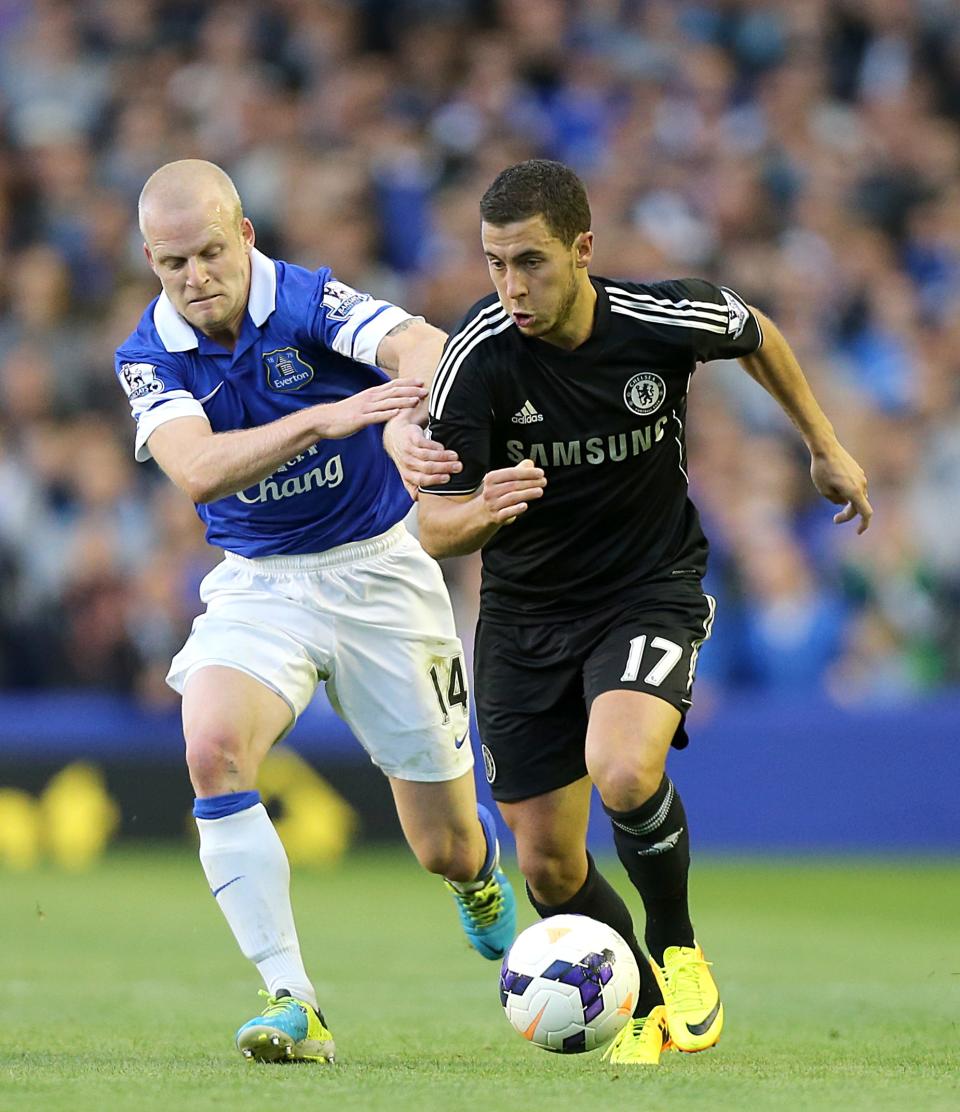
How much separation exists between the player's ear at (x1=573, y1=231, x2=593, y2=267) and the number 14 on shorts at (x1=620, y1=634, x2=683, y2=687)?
1069 millimetres

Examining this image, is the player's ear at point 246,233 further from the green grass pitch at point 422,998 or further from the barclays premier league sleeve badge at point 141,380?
the green grass pitch at point 422,998

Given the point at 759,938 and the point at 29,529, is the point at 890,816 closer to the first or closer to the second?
the point at 759,938

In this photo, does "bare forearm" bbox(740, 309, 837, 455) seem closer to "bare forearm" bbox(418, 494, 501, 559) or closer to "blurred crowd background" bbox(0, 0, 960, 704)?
"bare forearm" bbox(418, 494, 501, 559)

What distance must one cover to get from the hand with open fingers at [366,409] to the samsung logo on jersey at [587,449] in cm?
42

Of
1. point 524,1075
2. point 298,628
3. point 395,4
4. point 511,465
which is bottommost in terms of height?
point 524,1075

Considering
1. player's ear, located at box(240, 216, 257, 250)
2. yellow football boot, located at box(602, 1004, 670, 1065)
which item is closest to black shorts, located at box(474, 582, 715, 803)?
yellow football boot, located at box(602, 1004, 670, 1065)

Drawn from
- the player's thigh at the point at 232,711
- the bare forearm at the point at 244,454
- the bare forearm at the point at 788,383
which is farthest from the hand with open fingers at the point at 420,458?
the bare forearm at the point at 788,383

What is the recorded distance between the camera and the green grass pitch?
486 cm

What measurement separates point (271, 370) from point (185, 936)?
4.30 m

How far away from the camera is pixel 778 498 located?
1291cm

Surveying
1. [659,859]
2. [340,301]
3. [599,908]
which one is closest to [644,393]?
[340,301]

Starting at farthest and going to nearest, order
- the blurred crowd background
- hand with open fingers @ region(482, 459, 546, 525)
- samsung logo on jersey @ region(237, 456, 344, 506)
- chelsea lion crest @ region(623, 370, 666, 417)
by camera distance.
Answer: the blurred crowd background
samsung logo on jersey @ region(237, 456, 344, 506)
chelsea lion crest @ region(623, 370, 666, 417)
hand with open fingers @ region(482, 459, 546, 525)

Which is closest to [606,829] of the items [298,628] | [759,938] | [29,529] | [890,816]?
[890,816]

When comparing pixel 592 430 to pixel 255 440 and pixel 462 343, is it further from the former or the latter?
pixel 255 440
